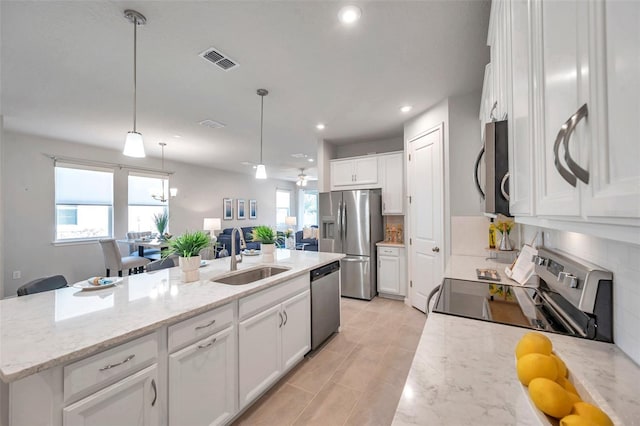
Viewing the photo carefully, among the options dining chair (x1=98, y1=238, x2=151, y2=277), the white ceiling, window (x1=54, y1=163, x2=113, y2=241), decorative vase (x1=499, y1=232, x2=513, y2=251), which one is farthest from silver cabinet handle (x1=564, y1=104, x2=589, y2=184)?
window (x1=54, y1=163, x2=113, y2=241)

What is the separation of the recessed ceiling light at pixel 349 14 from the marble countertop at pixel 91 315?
6.19 feet

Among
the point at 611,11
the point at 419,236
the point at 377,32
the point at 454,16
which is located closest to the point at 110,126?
the point at 377,32

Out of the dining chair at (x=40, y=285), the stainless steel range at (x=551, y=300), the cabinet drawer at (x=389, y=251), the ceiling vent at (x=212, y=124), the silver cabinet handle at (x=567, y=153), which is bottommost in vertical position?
the cabinet drawer at (x=389, y=251)

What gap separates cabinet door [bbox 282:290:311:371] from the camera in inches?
79.7

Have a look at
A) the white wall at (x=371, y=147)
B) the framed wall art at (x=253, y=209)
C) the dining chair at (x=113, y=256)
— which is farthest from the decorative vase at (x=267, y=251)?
the framed wall art at (x=253, y=209)

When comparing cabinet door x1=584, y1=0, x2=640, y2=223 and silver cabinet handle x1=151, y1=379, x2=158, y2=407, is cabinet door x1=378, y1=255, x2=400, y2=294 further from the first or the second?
cabinet door x1=584, y1=0, x2=640, y2=223

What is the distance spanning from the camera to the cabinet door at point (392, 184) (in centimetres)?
406

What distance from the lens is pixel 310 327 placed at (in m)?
2.38

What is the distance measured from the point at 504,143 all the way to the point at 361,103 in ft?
7.51

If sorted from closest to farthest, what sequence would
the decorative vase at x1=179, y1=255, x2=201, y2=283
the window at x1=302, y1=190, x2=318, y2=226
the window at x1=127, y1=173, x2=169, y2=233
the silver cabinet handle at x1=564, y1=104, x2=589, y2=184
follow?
the silver cabinet handle at x1=564, y1=104, x2=589, y2=184
the decorative vase at x1=179, y1=255, x2=201, y2=283
the window at x1=127, y1=173, x2=169, y2=233
the window at x1=302, y1=190, x2=318, y2=226

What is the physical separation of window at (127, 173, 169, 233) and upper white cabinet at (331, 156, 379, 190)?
440 centimetres

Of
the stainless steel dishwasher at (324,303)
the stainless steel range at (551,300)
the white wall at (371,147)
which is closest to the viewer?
the stainless steel range at (551,300)

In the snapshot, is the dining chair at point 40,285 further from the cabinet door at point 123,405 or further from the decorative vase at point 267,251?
the decorative vase at point 267,251

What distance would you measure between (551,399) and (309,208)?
10491 millimetres
